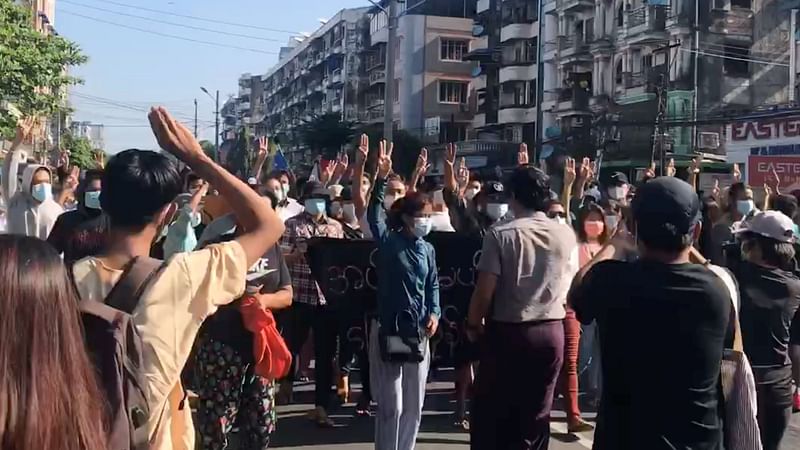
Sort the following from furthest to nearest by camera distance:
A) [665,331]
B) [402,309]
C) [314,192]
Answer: [314,192]
[402,309]
[665,331]

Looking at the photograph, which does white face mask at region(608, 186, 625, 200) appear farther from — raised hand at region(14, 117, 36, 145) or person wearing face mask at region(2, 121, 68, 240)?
raised hand at region(14, 117, 36, 145)

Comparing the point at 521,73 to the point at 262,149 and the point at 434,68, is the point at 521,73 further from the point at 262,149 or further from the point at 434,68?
the point at 262,149

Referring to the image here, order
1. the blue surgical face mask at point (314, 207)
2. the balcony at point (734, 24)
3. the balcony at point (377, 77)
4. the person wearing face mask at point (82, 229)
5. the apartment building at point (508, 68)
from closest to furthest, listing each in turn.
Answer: the person wearing face mask at point (82, 229) → the blue surgical face mask at point (314, 207) → the balcony at point (734, 24) → the apartment building at point (508, 68) → the balcony at point (377, 77)

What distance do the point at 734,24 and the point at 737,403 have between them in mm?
43692

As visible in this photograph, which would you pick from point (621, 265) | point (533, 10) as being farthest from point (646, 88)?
point (621, 265)

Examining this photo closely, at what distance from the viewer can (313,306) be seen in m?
7.73

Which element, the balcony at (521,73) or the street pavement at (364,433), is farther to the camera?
the balcony at (521,73)

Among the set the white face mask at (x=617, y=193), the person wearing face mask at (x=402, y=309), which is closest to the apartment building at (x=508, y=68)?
the white face mask at (x=617, y=193)

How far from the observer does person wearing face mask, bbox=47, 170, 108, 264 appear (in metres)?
6.31

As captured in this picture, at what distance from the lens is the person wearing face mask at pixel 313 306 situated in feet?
25.0

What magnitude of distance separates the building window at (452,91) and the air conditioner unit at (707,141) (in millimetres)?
28096

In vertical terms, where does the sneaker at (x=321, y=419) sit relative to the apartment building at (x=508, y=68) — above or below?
below

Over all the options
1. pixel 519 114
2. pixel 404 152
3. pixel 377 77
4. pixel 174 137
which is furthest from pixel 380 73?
pixel 174 137

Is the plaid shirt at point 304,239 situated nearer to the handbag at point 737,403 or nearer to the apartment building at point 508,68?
the handbag at point 737,403
